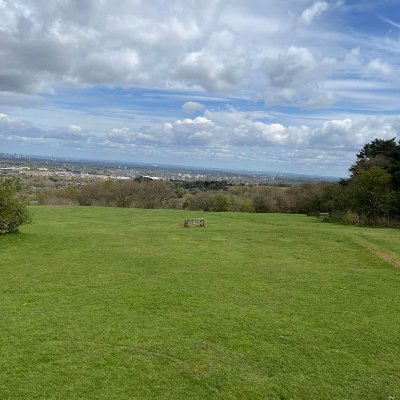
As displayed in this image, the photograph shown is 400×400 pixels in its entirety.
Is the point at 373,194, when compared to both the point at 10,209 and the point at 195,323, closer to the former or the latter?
the point at 10,209

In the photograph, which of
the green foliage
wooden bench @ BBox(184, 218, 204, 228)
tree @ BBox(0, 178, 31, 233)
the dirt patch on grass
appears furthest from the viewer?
the green foliage

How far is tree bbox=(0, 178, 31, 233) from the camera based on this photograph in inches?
877

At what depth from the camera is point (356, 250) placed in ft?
69.4

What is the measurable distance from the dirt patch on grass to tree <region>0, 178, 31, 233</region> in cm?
1846

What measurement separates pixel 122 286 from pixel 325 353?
6732 mm

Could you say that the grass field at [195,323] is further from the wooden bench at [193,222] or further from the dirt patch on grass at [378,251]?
the wooden bench at [193,222]

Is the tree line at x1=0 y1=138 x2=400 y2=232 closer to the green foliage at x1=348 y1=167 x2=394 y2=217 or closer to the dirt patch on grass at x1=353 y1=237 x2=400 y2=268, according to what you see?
the green foliage at x1=348 y1=167 x2=394 y2=217

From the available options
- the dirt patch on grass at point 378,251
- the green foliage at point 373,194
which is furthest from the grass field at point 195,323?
the green foliage at point 373,194

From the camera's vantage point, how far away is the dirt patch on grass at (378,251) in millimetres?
18781

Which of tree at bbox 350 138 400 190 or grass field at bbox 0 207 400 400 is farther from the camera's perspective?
tree at bbox 350 138 400 190

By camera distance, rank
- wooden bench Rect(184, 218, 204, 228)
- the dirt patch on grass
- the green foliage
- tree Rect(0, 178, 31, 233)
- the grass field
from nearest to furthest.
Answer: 1. the grass field
2. the dirt patch on grass
3. tree Rect(0, 178, 31, 233)
4. wooden bench Rect(184, 218, 204, 228)
5. the green foliage

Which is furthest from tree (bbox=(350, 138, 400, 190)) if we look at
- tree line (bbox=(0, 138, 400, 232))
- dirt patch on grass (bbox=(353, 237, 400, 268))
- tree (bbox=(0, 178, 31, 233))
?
tree (bbox=(0, 178, 31, 233))

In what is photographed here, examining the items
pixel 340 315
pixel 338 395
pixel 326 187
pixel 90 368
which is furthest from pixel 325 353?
pixel 326 187

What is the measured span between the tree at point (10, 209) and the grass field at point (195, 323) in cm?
311
